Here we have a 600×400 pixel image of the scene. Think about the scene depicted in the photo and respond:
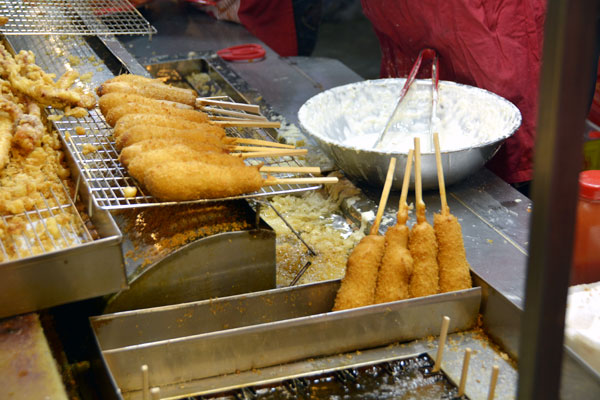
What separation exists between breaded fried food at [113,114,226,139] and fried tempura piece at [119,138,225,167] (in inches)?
5.7

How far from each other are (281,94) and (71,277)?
2.63 metres

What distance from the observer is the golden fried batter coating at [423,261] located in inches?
86.9

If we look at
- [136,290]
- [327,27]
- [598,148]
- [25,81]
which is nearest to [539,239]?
[136,290]

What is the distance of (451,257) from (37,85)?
195cm

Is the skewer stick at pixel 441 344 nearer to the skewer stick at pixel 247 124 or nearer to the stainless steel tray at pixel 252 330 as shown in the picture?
the stainless steel tray at pixel 252 330

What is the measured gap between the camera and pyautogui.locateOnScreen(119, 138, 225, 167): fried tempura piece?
225 centimetres

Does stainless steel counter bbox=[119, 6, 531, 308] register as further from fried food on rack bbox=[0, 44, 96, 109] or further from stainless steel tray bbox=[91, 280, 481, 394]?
fried food on rack bbox=[0, 44, 96, 109]

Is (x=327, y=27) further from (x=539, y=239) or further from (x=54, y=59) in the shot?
(x=539, y=239)

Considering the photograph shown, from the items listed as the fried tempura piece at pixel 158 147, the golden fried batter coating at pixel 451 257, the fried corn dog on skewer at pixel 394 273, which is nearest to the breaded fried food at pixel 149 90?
the fried tempura piece at pixel 158 147

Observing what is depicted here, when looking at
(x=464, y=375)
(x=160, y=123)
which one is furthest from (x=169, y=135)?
(x=464, y=375)

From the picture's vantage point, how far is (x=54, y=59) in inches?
142

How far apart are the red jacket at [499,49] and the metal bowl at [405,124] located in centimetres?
26

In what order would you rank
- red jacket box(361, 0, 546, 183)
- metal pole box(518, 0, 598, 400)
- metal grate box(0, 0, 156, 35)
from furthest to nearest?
1. metal grate box(0, 0, 156, 35)
2. red jacket box(361, 0, 546, 183)
3. metal pole box(518, 0, 598, 400)

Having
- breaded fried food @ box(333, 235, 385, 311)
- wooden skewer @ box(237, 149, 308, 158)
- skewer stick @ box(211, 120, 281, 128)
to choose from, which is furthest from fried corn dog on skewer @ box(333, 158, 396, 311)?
skewer stick @ box(211, 120, 281, 128)
